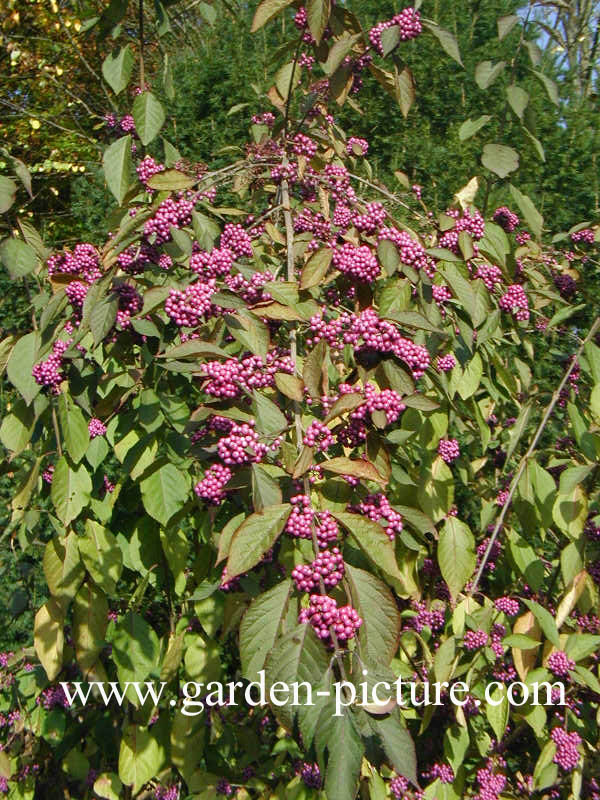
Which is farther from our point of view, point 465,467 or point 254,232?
point 465,467

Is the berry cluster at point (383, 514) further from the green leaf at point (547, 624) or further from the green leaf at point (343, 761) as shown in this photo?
the green leaf at point (547, 624)

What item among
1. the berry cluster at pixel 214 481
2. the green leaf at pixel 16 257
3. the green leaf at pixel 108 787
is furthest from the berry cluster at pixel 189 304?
the green leaf at pixel 108 787

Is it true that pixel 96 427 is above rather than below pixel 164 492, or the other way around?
above

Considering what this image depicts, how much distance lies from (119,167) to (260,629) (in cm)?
104

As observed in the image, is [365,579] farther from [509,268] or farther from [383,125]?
[383,125]

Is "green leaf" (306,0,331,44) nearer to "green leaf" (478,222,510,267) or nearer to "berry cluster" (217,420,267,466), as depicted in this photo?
"green leaf" (478,222,510,267)

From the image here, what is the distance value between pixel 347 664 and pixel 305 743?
204mm

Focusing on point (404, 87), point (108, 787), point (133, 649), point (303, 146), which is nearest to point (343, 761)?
point (133, 649)

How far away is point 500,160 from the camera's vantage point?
1753mm

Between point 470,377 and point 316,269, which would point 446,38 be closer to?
point 316,269

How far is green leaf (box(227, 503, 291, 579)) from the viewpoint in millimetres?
1088

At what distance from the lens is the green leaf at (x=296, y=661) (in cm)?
101

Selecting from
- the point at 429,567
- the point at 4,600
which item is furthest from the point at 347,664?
the point at 4,600

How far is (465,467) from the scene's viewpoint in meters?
2.62
